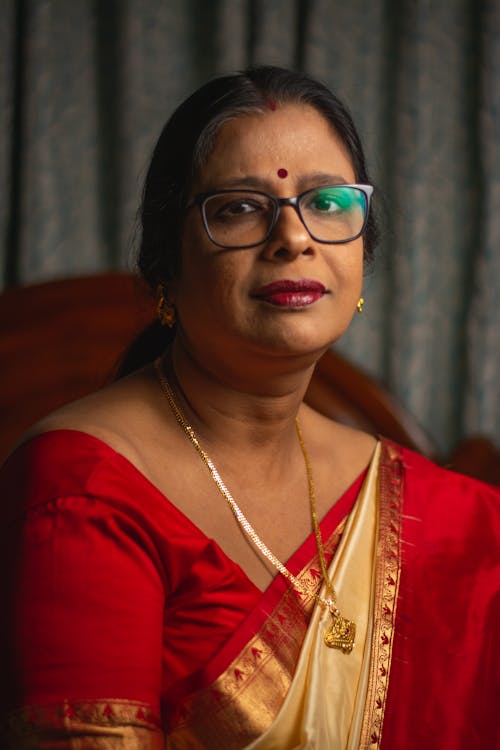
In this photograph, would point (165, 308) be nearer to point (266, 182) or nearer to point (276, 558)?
point (266, 182)

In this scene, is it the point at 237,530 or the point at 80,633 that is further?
the point at 237,530

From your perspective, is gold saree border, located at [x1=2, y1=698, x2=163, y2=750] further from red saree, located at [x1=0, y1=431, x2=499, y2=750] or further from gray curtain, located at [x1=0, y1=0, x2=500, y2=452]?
gray curtain, located at [x1=0, y1=0, x2=500, y2=452]

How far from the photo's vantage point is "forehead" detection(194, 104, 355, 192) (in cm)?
116

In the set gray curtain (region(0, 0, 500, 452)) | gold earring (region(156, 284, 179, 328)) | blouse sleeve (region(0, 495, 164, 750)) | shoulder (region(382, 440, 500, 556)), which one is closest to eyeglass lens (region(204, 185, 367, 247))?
gold earring (region(156, 284, 179, 328))

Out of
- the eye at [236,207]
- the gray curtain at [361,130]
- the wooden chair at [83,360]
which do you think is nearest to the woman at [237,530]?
the eye at [236,207]

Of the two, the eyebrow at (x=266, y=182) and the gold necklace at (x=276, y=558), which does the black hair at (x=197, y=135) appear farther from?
the gold necklace at (x=276, y=558)

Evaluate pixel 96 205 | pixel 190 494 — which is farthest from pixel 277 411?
pixel 96 205

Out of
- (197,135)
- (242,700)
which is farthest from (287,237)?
(242,700)

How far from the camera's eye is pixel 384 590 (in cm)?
132

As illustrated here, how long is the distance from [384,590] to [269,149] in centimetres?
67

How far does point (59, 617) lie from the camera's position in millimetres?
987

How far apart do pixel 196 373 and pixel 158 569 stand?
32 cm

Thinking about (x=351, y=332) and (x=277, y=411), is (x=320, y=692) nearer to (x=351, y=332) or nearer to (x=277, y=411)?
(x=277, y=411)

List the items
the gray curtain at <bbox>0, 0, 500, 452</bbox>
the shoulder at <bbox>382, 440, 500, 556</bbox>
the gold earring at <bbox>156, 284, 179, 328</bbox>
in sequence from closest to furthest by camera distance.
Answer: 1. the gold earring at <bbox>156, 284, 179, 328</bbox>
2. the shoulder at <bbox>382, 440, 500, 556</bbox>
3. the gray curtain at <bbox>0, 0, 500, 452</bbox>
